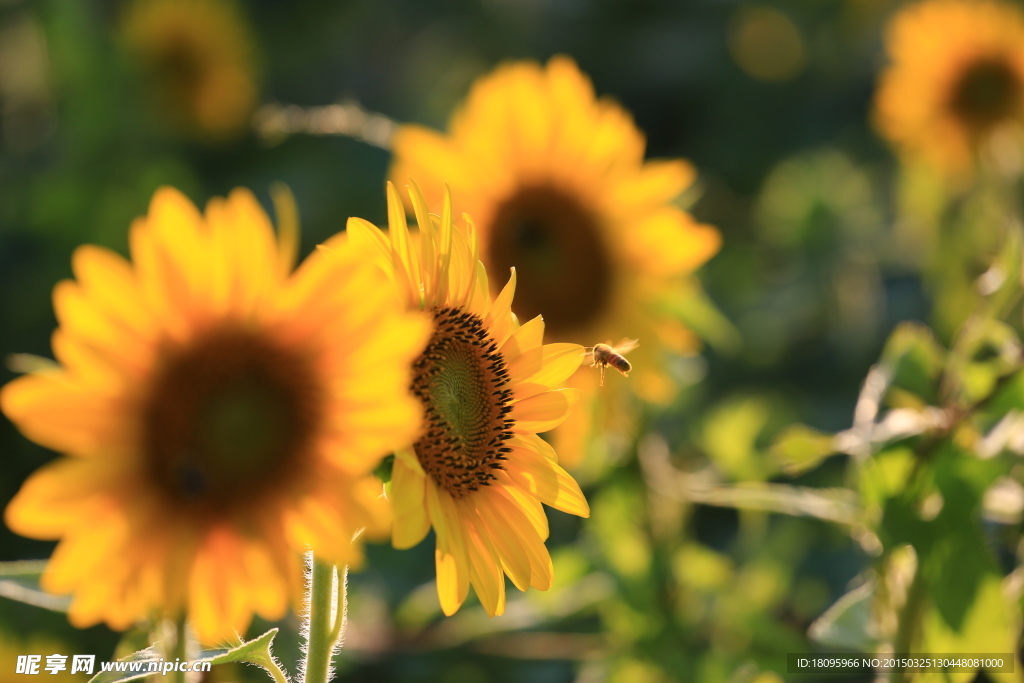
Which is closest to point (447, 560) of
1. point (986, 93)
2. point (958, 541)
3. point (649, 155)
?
point (958, 541)

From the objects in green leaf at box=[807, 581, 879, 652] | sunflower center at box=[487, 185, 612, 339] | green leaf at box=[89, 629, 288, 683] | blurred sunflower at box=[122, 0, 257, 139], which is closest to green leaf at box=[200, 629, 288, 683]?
green leaf at box=[89, 629, 288, 683]

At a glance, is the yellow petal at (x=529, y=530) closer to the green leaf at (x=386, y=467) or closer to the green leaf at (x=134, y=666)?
the green leaf at (x=386, y=467)

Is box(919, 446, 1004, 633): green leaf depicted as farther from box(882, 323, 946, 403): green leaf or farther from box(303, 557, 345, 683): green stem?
box(303, 557, 345, 683): green stem

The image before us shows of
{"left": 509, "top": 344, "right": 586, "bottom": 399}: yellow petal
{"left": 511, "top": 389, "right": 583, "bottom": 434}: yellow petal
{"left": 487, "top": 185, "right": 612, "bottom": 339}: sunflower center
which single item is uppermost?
{"left": 487, "top": 185, "right": 612, "bottom": 339}: sunflower center

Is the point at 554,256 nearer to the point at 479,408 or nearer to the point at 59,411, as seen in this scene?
the point at 479,408

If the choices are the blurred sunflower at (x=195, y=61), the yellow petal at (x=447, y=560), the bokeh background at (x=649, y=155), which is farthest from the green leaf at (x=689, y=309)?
the blurred sunflower at (x=195, y=61)
